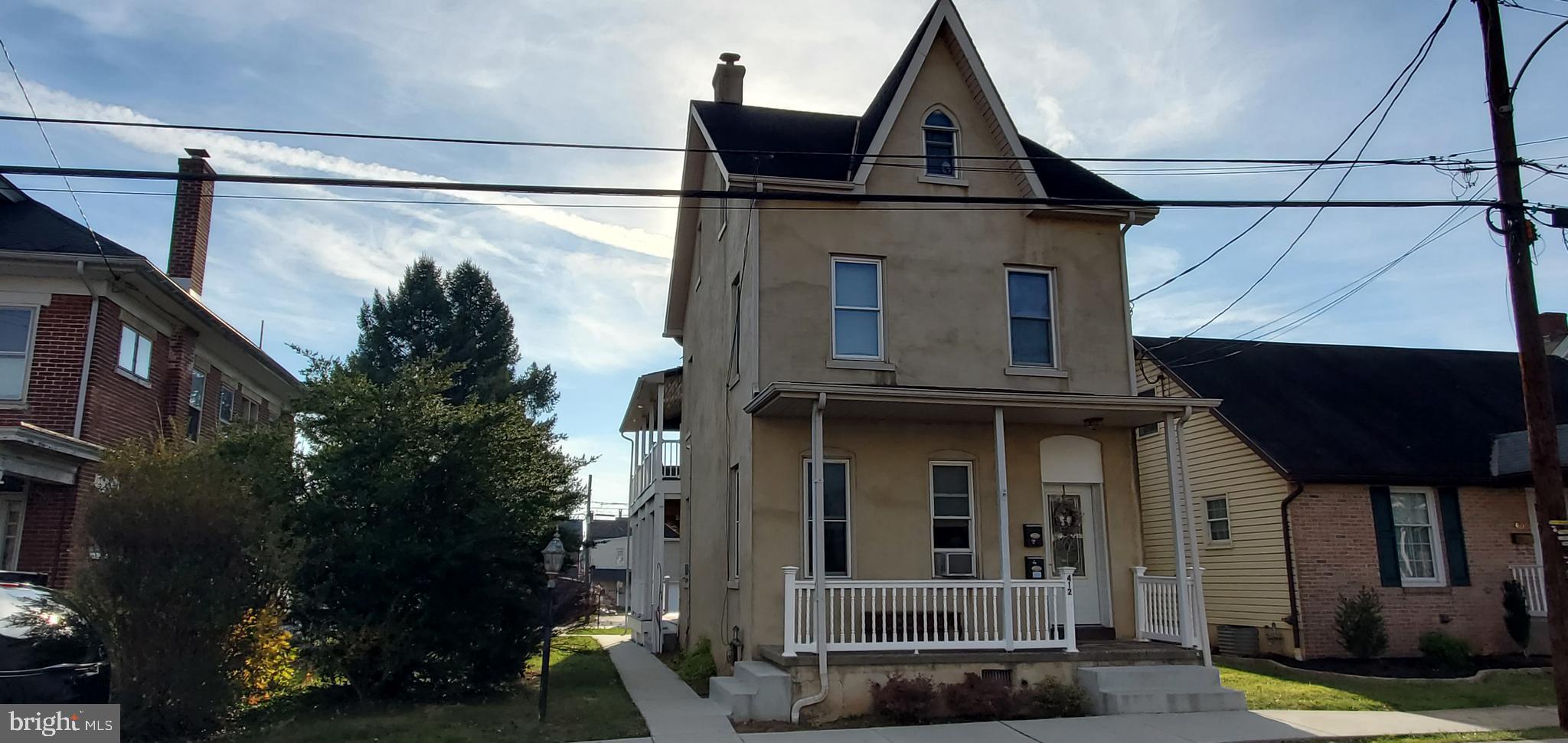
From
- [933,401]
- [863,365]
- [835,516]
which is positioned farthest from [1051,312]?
[835,516]

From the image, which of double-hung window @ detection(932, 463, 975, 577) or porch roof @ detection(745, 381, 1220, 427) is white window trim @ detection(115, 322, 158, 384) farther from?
double-hung window @ detection(932, 463, 975, 577)

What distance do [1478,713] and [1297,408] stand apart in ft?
27.0

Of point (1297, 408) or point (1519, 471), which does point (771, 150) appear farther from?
point (1519, 471)

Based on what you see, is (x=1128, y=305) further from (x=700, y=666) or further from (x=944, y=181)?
(x=700, y=666)

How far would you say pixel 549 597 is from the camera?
10609mm

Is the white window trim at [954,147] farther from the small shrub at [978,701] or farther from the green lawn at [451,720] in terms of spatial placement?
the green lawn at [451,720]

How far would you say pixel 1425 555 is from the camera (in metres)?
17.5

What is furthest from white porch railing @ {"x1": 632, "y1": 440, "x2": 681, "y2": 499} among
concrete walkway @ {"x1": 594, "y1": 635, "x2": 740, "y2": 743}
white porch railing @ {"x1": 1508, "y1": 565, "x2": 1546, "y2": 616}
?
white porch railing @ {"x1": 1508, "y1": 565, "x2": 1546, "y2": 616}

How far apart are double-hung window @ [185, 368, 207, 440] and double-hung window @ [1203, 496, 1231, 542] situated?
64.2ft

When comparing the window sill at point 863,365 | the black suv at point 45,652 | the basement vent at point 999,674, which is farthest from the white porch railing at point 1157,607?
the black suv at point 45,652

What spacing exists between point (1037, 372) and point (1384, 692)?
6275mm

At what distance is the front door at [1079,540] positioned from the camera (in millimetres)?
13703

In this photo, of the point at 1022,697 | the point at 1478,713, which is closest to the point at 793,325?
the point at 1022,697

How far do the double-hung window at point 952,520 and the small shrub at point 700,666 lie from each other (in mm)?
3688
